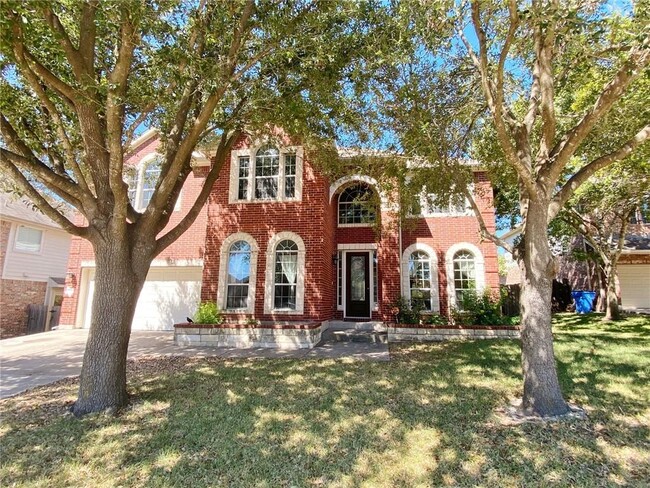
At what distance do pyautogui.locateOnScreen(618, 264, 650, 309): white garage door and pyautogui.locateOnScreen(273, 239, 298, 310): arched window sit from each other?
20.5 meters

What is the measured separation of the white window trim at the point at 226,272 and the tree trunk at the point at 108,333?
6.29 meters

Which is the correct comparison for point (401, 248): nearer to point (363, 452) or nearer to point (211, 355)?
point (211, 355)

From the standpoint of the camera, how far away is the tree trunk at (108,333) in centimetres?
513

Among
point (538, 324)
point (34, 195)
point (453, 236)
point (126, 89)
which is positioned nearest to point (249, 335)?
point (34, 195)

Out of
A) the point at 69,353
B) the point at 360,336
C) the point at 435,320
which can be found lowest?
the point at 69,353

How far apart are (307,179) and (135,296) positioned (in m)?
7.66

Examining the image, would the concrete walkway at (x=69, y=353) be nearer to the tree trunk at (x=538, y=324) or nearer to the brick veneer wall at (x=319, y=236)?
the brick veneer wall at (x=319, y=236)

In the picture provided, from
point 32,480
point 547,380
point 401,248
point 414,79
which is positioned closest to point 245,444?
point 32,480

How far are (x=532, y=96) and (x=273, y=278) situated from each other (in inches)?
341

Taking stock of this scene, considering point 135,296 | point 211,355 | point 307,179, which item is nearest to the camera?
point 135,296

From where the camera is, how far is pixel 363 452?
396 cm

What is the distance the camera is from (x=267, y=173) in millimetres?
12609

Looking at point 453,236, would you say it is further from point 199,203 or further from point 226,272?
point 199,203

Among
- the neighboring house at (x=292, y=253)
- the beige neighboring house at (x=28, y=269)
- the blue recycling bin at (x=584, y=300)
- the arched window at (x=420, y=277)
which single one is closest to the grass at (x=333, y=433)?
the neighboring house at (x=292, y=253)
